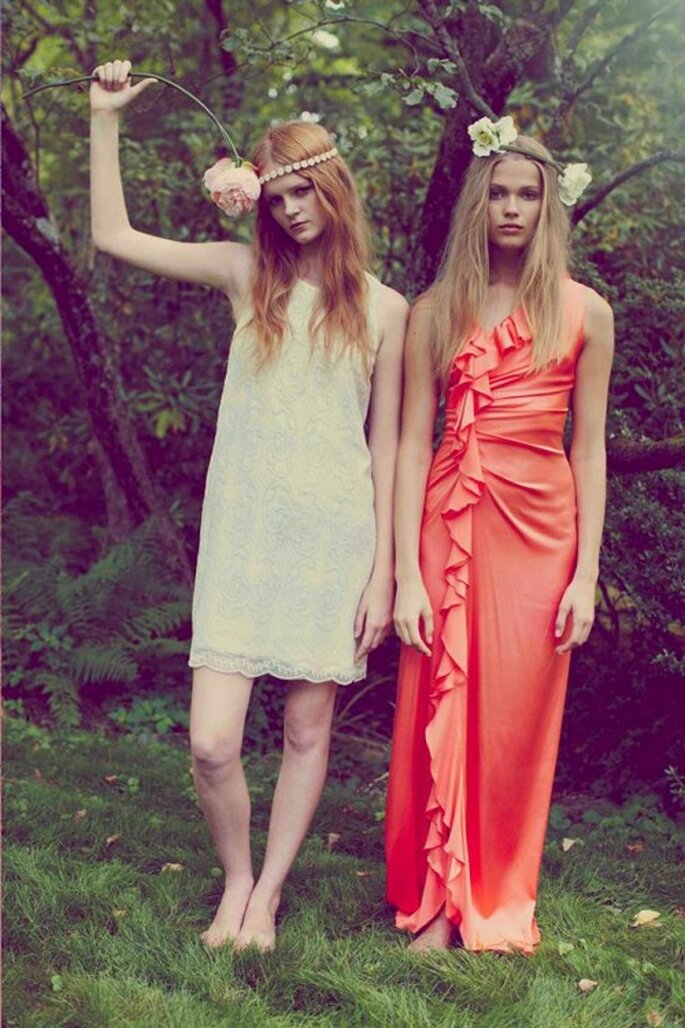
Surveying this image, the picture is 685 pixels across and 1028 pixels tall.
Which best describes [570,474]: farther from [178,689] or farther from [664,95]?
[664,95]

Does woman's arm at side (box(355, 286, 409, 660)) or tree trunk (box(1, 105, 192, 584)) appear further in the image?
tree trunk (box(1, 105, 192, 584))

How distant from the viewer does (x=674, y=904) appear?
11.5 ft

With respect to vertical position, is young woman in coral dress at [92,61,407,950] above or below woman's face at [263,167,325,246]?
below

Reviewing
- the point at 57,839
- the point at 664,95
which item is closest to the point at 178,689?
the point at 57,839

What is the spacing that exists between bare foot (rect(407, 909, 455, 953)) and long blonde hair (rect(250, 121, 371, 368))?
56.7 inches

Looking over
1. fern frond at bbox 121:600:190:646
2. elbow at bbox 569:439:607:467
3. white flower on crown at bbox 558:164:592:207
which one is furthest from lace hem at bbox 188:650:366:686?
fern frond at bbox 121:600:190:646

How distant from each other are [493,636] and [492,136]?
127 cm

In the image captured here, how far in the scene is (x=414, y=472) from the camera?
3.12m

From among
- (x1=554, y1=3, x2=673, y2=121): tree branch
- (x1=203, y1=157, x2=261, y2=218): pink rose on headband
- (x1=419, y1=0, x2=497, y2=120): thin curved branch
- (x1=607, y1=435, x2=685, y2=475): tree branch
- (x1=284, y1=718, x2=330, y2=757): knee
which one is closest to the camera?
(x1=203, y1=157, x2=261, y2=218): pink rose on headband

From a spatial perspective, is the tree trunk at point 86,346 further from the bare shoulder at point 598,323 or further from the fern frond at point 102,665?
the bare shoulder at point 598,323

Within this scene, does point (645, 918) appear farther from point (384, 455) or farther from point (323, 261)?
point (323, 261)

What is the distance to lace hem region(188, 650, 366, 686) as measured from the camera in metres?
3.02

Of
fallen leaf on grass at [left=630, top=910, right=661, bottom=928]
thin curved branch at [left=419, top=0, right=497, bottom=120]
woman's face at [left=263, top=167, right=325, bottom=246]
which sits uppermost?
thin curved branch at [left=419, top=0, right=497, bottom=120]

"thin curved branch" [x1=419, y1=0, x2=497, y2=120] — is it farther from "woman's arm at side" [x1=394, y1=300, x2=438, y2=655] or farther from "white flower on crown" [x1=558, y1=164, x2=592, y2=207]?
"woman's arm at side" [x1=394, y1=300, x2=438, y2=655]
